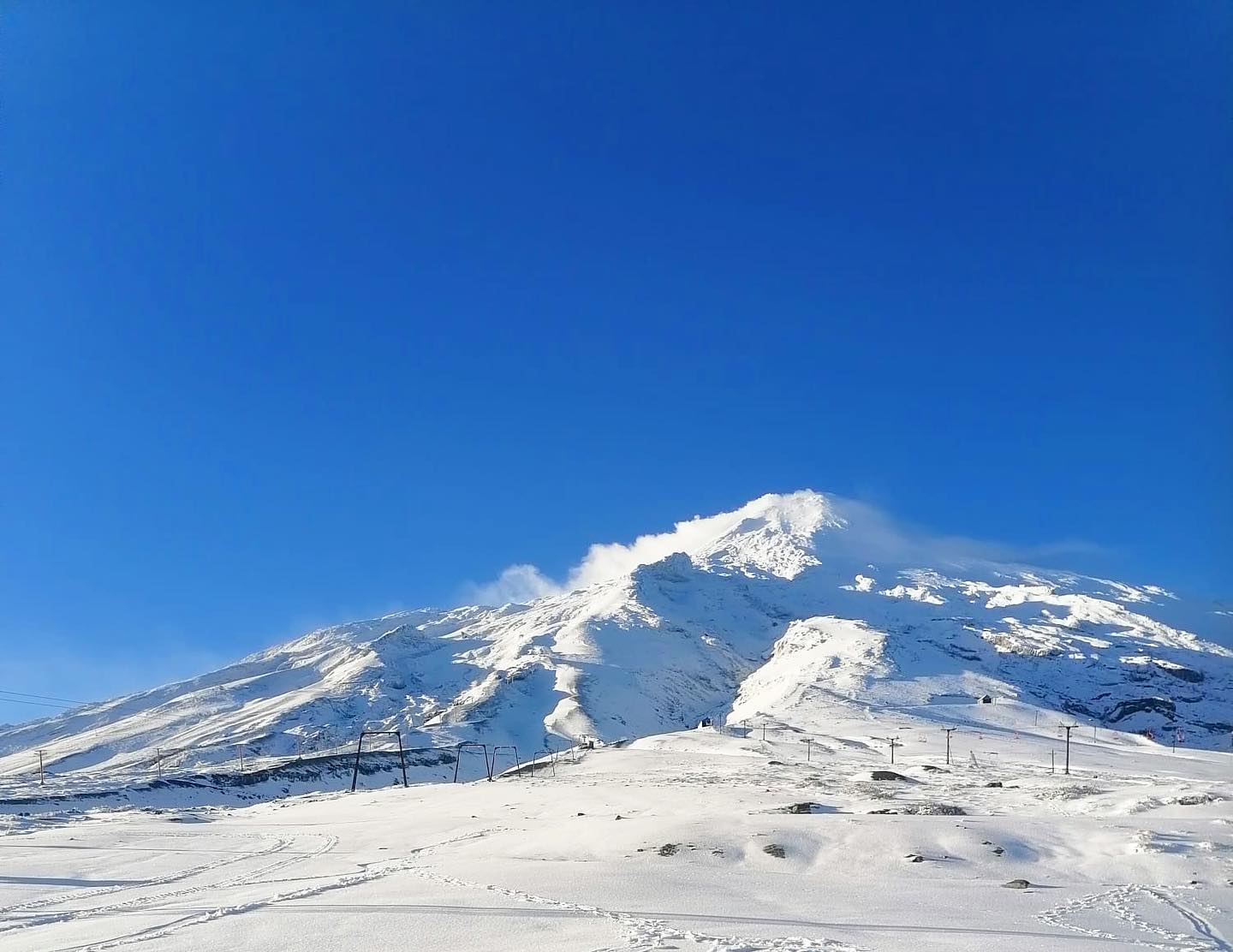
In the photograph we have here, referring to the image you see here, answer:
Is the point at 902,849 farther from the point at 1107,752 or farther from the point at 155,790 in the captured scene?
the point at 1107,752

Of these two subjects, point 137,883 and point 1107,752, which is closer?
point 137,883

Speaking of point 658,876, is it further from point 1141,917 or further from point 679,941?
point 1141,917

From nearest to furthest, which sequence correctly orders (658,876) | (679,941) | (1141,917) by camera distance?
(679,941)
(1141,917)
(658,876)

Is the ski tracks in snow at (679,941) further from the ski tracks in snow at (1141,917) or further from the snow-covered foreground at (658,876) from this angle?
the ski tracks in snow at (1141,917)

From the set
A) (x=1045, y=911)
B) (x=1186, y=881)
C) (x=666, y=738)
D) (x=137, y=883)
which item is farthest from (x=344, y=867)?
(x=666, y=738)

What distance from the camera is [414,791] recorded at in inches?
2675

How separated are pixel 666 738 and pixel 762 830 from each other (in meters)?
117

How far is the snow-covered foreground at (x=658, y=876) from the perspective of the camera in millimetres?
15500

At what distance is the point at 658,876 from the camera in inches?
869

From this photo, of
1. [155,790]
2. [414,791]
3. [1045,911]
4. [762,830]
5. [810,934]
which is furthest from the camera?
[155,790]

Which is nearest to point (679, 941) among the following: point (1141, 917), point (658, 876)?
point (658, 876)

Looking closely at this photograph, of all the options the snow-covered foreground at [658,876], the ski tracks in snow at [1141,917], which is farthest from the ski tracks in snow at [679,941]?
the ski tracks in snow at [1141,917]

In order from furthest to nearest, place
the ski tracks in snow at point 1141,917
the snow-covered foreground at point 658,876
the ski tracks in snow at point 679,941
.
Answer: the ski tracks in snow at point 1141,917
the snow-covered foreground at point 658,876
the ski tracks in snow at point 679,941

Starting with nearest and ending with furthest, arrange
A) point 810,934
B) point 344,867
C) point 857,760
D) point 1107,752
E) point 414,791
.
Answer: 1. point 810,934
2. point 344,867
3. point 414,791
4. point 857,760
5. point 1107,752
